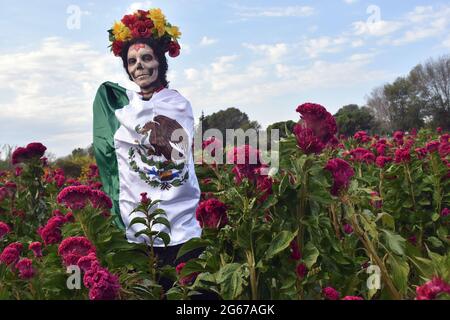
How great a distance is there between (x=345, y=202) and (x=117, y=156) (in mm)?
1797

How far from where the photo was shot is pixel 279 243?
192 cm

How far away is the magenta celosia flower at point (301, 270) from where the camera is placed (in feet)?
6.43

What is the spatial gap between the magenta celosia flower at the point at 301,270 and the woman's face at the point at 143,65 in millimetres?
2074

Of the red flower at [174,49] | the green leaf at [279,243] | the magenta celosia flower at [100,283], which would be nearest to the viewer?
the magenta celosia flower at [100,283]

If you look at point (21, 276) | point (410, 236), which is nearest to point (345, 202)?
point (21, 276)

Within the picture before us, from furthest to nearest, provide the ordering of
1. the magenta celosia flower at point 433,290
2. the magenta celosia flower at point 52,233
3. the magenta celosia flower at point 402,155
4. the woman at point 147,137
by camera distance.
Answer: the magenta celosia flower at point 402,155, the woman at point 147,137, the magenta celosia flower at point 52,233, the magenta celosia flower at point 433,290

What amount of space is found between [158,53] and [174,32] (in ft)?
0.76

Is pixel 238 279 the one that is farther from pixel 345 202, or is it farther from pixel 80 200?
pixel 80 200

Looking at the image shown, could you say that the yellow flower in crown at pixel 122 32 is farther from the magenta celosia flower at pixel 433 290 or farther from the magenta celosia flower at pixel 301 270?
the magenta celosia flower at pixel 433 290

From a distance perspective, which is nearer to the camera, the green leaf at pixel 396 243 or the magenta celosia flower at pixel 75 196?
the green leaf at pixel 396 243

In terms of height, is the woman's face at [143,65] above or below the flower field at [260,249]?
above

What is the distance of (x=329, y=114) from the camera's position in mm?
2018

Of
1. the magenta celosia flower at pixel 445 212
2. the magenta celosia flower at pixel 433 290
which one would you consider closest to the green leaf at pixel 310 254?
the magenta celosia flower at pixel 433 290
